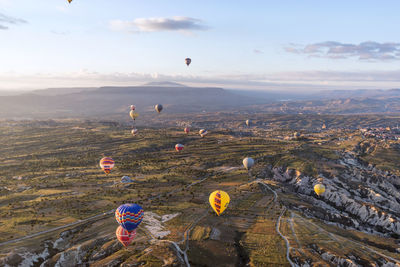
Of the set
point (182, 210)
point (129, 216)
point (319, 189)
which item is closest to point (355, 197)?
point (319, 189)

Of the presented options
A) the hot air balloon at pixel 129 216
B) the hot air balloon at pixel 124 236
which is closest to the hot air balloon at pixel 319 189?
the hot air balloon at pixel 129 216

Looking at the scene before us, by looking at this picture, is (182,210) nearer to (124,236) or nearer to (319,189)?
(124,236)

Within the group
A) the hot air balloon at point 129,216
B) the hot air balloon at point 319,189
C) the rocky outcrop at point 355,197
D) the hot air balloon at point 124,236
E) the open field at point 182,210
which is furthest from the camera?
the hot air balloon at point 319,189

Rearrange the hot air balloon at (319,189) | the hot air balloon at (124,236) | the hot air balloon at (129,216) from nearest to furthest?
the hot air balloon at (129,216) < the hot air balloon at (124,236) < the hot air balloon at (319,189)

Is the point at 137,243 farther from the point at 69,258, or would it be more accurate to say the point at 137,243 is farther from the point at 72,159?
the point at 72,159

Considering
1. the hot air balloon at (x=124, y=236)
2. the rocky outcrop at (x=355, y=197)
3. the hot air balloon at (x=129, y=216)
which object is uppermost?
the hot air balloon at (x=129, y=216)

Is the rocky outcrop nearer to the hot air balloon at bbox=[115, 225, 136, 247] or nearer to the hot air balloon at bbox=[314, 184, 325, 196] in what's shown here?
the hot air balloon at bbox=[314, 184, 325, 196]

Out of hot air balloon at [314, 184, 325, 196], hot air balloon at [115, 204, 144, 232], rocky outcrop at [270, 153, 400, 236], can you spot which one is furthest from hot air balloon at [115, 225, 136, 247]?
hot air balloon at [314, 184, 325, 196]

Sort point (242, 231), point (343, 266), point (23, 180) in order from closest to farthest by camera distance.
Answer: point (343, 266), point (242, 231), point (23, 180)

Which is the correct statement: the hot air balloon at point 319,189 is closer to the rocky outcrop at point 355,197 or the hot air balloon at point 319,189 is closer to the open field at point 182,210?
the rocky outcrop at point 355,197

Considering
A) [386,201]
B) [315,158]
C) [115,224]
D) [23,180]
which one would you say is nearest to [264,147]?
[315,158]

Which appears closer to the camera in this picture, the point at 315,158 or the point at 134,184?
the point at 134,184
